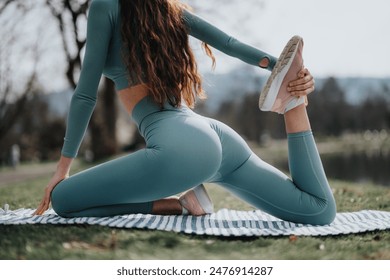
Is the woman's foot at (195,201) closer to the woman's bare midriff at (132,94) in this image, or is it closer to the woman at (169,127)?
the woman at (169,127)

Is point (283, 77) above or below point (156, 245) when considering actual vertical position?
above

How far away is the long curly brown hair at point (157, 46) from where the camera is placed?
245 centimetres

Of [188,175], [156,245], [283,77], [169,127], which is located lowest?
[156,245]

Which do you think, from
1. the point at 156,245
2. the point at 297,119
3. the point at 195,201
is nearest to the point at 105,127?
the point at 195,201

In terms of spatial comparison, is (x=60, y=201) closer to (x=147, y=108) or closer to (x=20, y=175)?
(x=147, y=108)

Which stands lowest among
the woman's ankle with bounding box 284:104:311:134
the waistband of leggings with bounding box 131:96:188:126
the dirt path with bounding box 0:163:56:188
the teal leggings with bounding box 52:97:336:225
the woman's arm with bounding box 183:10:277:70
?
the dirt path with bounding box 0:163:56:188

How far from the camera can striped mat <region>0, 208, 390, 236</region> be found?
2.39 meters

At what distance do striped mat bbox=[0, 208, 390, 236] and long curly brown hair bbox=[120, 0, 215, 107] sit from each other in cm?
65

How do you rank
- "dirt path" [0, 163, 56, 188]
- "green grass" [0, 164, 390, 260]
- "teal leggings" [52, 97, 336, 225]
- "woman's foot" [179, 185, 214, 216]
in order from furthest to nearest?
1. "dirt path" [0, 163, 56, 188]
2. "woman's foot" [179, 185, 214, 216]
3. "teal leggings" [52, 97, 336, 225]
4. "green grass" [0, 164, 390, 260]

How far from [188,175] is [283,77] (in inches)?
29.2

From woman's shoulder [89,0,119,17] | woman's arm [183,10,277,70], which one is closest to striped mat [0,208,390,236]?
woman's arm [183,10,277,70]

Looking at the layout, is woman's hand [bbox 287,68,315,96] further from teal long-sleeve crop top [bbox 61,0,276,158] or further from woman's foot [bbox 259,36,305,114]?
teal long-sleeve crop top [bbox 61,0,276,158]

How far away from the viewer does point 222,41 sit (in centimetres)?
269

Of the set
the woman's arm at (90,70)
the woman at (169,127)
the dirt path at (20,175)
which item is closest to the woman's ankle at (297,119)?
the woman at (169,127)
